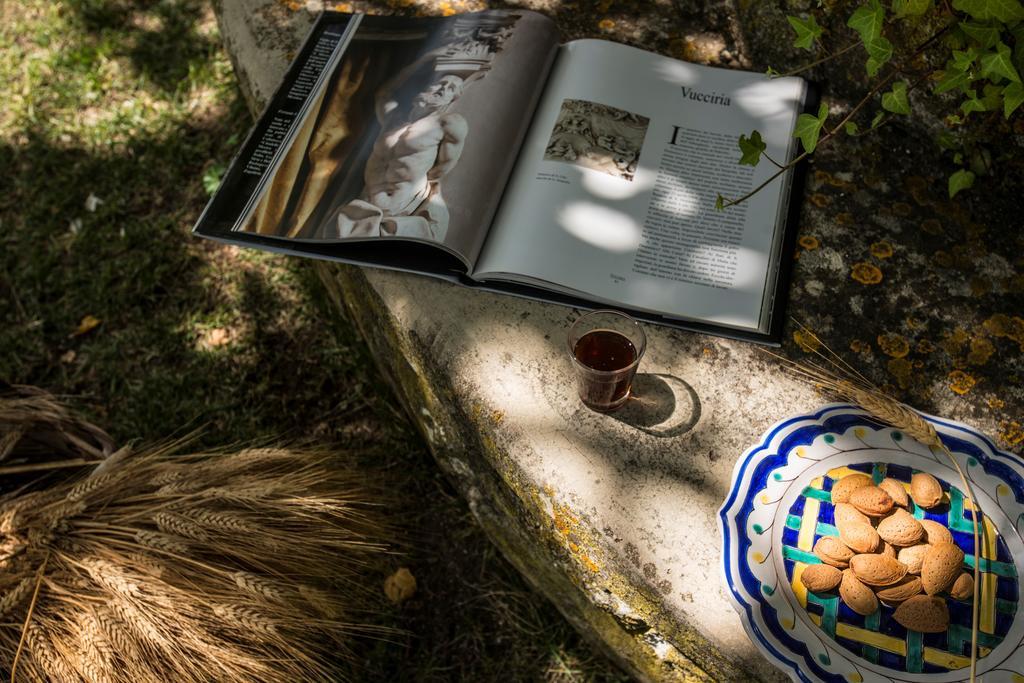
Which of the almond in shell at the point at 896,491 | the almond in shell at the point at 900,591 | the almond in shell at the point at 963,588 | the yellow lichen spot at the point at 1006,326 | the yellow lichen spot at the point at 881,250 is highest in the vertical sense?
the yellow lichen spot at the point at 881,250

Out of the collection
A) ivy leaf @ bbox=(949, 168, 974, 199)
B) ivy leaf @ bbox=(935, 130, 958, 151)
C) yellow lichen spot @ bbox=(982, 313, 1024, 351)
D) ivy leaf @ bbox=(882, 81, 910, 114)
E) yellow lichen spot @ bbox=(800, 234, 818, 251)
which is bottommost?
yellow lichen spot @ bbox=(982, 313, 1024, 351)

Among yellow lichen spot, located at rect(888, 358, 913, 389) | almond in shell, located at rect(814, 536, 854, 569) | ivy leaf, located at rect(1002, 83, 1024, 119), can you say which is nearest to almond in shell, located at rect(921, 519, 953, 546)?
almond in shell, located at rect(814, 536, 854, 569)

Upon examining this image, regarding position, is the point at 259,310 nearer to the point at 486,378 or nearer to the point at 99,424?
the point at 99,424

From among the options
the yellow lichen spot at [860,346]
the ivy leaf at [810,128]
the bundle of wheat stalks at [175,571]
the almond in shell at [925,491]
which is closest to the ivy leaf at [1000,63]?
the ivy leaf at [810,128]

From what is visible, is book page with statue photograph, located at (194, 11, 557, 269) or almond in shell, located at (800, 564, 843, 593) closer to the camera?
almond in shell, located at (800, 564, 843, 593)

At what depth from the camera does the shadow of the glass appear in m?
1.19

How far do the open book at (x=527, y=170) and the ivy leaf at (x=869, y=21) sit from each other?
0.34 metres

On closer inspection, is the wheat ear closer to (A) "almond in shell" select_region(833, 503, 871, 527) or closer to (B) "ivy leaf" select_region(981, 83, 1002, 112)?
(A) "almond in shell" select_region(833, 503, 871, 527)

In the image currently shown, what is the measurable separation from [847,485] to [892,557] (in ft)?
0.36

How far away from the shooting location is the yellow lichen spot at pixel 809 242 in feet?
4.46

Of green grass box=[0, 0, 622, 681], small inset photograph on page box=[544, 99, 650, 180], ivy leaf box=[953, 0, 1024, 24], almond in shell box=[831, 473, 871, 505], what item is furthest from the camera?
green grass box=[0, 0, 622, 681]

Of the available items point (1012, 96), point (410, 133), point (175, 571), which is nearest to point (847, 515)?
point (1012, 96)

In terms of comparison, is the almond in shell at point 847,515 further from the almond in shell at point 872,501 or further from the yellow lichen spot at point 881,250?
the yellow lichen spot at point 881,250

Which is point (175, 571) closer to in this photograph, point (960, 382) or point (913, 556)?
point (913, 556)
